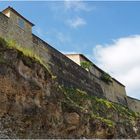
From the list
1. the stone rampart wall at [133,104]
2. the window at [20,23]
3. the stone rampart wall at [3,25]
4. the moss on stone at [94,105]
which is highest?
the window at [20,23]

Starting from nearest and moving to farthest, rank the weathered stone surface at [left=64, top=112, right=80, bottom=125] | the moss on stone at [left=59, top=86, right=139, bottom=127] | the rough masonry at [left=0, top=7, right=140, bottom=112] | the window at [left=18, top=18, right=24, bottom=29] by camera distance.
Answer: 1. the weathered stone surface at [left=64, top=112, right=80, bottom=125]
2. the rough masonry at [left=0, top=7, right=140, bottom=112]
3. the window at [left=18, top=18, right=24, bottom=29]
4. the moss on stone at [left=59, top=86, right=139, bottom=127]

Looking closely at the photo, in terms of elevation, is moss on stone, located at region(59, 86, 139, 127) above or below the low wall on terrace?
below

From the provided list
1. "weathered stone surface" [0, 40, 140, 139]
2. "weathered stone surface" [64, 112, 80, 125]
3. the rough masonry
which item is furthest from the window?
"weathered stone surface" [64, 112, 80, 125]

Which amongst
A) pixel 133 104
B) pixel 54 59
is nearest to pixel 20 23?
pixel 54 59

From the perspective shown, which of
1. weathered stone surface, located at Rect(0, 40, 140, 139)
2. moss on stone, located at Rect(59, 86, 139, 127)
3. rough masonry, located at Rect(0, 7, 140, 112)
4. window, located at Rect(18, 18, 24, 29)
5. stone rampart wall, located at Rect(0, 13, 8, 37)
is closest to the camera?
weathered stone surface, located at Rect(0, 40, 140, 139)

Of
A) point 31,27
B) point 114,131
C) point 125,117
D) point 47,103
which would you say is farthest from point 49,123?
point 125,117

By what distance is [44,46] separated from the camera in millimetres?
15961

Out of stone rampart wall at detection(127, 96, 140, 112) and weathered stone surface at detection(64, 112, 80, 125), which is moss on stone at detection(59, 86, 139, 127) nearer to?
weathered stone surface at detection(64, 112, 80, 125)

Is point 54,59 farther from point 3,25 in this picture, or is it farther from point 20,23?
point 3,25

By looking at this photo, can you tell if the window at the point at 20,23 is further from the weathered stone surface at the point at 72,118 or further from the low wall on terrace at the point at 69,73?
the weathered stone surface at the point at 72,118


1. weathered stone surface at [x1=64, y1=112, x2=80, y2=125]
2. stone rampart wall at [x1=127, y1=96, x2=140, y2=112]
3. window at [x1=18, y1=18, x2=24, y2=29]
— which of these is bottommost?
weathered stone surface at [x1=64, y1=112, x2=80, y2=125]

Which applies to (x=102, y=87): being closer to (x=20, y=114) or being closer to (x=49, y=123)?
(x=49, y=123)

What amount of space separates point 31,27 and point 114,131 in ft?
22.9

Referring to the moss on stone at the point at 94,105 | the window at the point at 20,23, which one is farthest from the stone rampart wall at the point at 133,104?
the window at the point at 20,23
